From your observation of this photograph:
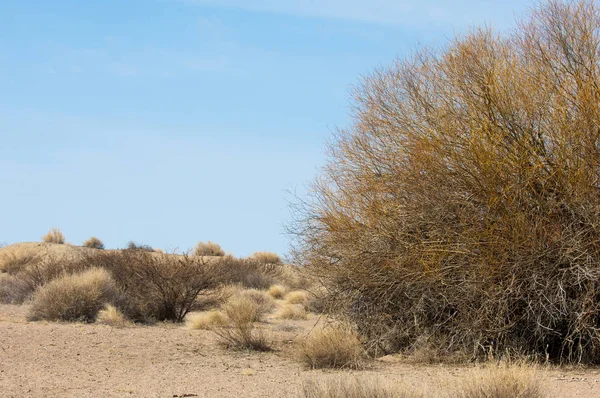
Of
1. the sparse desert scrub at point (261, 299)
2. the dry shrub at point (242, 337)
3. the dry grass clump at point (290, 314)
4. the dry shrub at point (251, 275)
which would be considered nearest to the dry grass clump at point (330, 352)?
the dry shrub at point (242, 337)

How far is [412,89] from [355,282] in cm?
363


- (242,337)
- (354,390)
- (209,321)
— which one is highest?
(209,321)

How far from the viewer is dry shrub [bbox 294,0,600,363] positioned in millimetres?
A: 11742

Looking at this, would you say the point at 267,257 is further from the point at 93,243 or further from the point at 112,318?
the point at 112,318

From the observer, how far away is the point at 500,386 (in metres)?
7.63

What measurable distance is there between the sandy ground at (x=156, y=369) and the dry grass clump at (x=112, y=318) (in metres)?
1.07

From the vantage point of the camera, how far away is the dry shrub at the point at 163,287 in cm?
2025

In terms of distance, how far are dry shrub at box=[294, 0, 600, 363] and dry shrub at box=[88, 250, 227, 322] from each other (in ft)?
23.7

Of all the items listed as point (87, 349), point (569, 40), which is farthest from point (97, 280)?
point (569, 40)

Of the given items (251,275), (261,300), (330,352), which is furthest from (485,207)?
(251,275)

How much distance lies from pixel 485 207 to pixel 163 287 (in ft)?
34.7

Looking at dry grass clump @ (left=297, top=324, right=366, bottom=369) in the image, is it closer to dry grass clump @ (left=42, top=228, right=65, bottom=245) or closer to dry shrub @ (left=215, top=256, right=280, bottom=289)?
dry shrub @ (left=215, top=256, right=280, bottom=289)

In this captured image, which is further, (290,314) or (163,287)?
(290,314)

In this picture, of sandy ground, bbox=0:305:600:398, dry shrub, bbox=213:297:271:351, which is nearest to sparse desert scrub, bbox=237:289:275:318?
sandy ground, bbox=0:305:600:398
